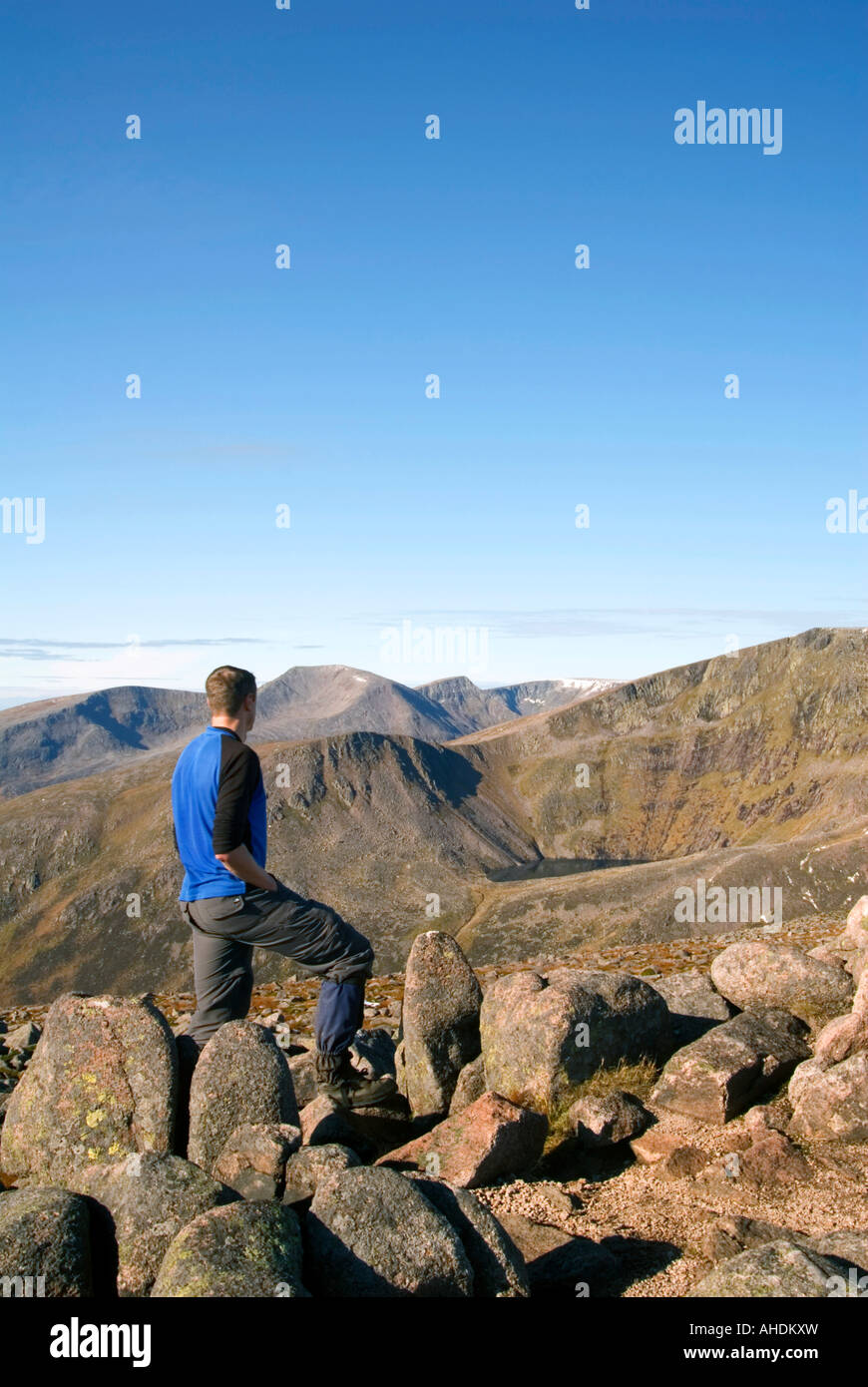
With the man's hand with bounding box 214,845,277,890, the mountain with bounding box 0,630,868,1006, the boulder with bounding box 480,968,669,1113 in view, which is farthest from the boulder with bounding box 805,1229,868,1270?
the mountain with bounding box 0,630,868,1006

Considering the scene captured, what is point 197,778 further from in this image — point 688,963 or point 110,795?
point 110,795

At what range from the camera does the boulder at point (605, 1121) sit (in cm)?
997

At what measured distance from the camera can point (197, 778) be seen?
916 cm

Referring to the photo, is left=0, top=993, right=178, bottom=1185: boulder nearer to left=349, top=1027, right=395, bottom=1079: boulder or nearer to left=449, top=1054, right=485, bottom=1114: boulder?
left=449, top=1054, right=485, bottom=1114: boulder

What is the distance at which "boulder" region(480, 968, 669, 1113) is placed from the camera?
10656mm

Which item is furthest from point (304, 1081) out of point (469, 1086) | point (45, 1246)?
point (45, 1246)

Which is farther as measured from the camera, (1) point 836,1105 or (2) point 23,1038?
(2) point 23,1038

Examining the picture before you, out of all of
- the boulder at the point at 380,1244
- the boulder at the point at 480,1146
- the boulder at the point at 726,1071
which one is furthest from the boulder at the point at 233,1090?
the boulder at the point at 726,1071

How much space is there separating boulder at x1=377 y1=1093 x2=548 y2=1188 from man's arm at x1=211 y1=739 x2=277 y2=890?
309 cm

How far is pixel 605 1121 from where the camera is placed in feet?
32.8

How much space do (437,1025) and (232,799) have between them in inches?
178

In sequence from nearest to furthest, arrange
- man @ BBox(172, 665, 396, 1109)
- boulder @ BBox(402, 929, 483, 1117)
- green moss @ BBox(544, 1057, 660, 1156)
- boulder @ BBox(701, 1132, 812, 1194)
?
man @ BBox(172, 665, 396, 1109)
boulder @ BBox(701, 1132, 812, 1194)
green moss @ BBox(544, 1057, 660, 1156)
boulder @ BBox(402, 929, 483, 1117)

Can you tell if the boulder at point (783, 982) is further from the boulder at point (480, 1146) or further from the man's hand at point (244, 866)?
the man's hand at point (244, 866)

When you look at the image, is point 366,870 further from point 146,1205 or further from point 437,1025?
point 146,1205
